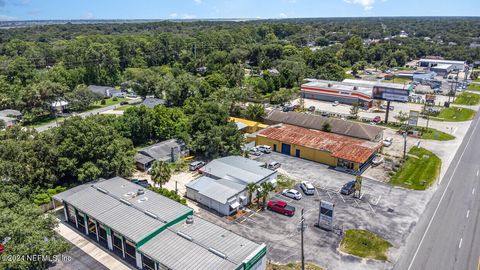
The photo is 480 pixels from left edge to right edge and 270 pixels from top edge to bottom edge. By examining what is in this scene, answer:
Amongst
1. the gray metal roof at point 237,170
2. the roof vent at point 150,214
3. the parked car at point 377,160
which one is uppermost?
the roof vent at point 150,214

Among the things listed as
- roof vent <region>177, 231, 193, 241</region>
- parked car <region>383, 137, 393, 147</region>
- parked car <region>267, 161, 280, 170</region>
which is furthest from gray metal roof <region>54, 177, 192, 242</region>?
parked car <region>383, 137, 393, 147</region>

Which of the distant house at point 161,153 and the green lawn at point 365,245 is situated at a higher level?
the distant house at point 161,153

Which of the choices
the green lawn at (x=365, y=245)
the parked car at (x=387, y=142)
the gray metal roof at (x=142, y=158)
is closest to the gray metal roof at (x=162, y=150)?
the gray metal roof at (x=142, y=158)

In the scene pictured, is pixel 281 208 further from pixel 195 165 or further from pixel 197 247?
pixel 195 165

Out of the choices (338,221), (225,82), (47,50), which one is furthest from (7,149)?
(47,50)

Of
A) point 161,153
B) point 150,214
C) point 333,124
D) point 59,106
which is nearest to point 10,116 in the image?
point 59,106

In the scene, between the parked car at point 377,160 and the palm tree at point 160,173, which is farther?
the parked car at point 377,160

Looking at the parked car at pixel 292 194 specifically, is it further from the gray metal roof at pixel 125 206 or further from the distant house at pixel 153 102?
the distant house at pixel 153 102
